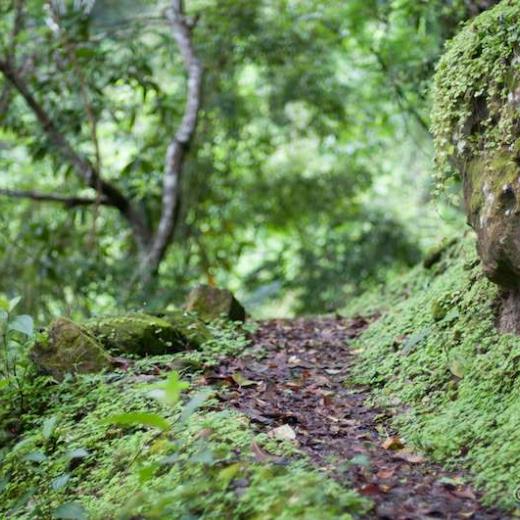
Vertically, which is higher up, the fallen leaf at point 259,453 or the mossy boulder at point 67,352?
the fallen leaf at point 259,453

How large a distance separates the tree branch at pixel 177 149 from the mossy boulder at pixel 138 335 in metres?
3.73

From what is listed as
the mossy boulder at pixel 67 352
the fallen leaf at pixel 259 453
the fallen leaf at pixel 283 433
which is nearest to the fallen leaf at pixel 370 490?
the fallen leaf at pixel 259 453

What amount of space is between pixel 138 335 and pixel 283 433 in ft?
6.00

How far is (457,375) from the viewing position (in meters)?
3.91

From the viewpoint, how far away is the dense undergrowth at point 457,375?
3.23 m

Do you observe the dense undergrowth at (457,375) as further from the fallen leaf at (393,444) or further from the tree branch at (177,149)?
the tree branch at (177,149)

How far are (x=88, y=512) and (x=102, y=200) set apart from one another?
6.71 m

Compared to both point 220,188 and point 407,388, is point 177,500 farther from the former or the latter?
point 220,188

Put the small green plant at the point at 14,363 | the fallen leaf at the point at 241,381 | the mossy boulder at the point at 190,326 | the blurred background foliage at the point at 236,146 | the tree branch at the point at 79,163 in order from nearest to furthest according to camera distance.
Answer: the small green plant at the point at 14,363
the fallen leaf at the point at 241,381
the mossy boulder at the point at 190,326
the tree branch at the point at 79,163
the blurred background foliage at the point at 236,146

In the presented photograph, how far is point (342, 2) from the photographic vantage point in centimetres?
949

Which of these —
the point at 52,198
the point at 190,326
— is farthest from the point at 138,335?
the point at 52,198

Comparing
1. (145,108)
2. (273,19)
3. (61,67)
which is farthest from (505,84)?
(145,108)

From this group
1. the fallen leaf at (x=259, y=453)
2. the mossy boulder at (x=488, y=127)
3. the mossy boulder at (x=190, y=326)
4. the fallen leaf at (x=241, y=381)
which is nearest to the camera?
the fallen leaf at (x=259, y=453)

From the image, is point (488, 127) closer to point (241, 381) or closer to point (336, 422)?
point (336, 422)
